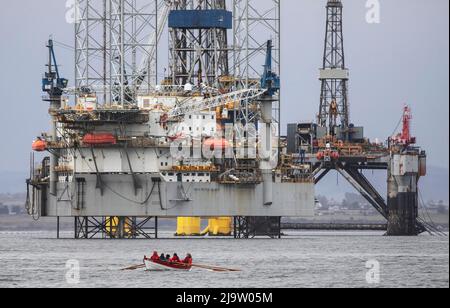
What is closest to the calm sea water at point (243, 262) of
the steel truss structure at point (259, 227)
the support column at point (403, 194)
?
the steel truss structure at point (259, 227)

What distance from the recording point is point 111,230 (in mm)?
145000

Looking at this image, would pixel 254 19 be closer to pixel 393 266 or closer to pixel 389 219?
pixel 389 219

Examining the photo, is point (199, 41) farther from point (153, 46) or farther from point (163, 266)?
point (163, 266)

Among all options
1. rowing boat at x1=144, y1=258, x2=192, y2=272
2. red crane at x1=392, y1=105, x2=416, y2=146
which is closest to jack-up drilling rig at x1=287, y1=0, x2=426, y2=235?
red crane at x1=392, y1=105, x2=416, y2=146

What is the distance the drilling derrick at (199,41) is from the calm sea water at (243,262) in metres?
13.6

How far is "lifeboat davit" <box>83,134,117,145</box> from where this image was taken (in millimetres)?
138375

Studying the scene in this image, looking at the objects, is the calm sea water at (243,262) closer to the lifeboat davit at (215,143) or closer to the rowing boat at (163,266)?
the rowing boat at (163,266)

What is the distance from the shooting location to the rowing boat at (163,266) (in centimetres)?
10419

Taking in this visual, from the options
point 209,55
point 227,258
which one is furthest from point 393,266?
point 209,55

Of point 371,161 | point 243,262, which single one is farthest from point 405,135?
point 243,262
